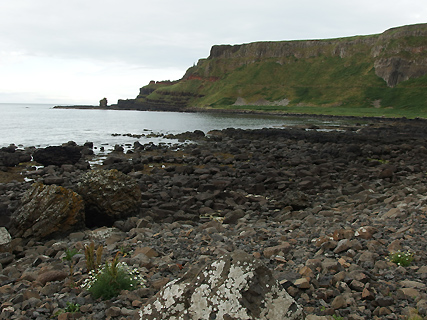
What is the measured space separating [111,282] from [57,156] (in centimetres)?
2219

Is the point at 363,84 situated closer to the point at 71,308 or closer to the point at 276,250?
the point at 276,250

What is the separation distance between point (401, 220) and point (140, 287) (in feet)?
25.8

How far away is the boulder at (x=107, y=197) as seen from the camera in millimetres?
12312

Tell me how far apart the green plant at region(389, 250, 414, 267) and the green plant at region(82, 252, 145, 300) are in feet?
16.5

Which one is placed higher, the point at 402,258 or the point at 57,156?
the point at 402,258

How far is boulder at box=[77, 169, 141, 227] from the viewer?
12.3 m

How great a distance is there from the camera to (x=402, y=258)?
6777mm

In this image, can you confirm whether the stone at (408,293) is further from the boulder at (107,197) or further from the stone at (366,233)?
the boulder at (107,197)

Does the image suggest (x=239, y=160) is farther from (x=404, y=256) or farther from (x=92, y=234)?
(x=404, y=256)

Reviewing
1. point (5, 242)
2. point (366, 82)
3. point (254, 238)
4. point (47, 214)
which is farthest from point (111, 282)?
point (366, 82)

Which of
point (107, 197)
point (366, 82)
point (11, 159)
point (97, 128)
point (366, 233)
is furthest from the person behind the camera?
point (366, 82)

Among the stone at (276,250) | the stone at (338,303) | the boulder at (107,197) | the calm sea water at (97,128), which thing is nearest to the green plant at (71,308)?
the stone at (276,250)

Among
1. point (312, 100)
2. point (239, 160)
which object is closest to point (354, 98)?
point (312, 100)

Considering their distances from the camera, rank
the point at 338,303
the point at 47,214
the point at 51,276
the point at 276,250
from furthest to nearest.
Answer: the point at 47,214, the point at 276,250, the point at 51,276, the point at 338,303
